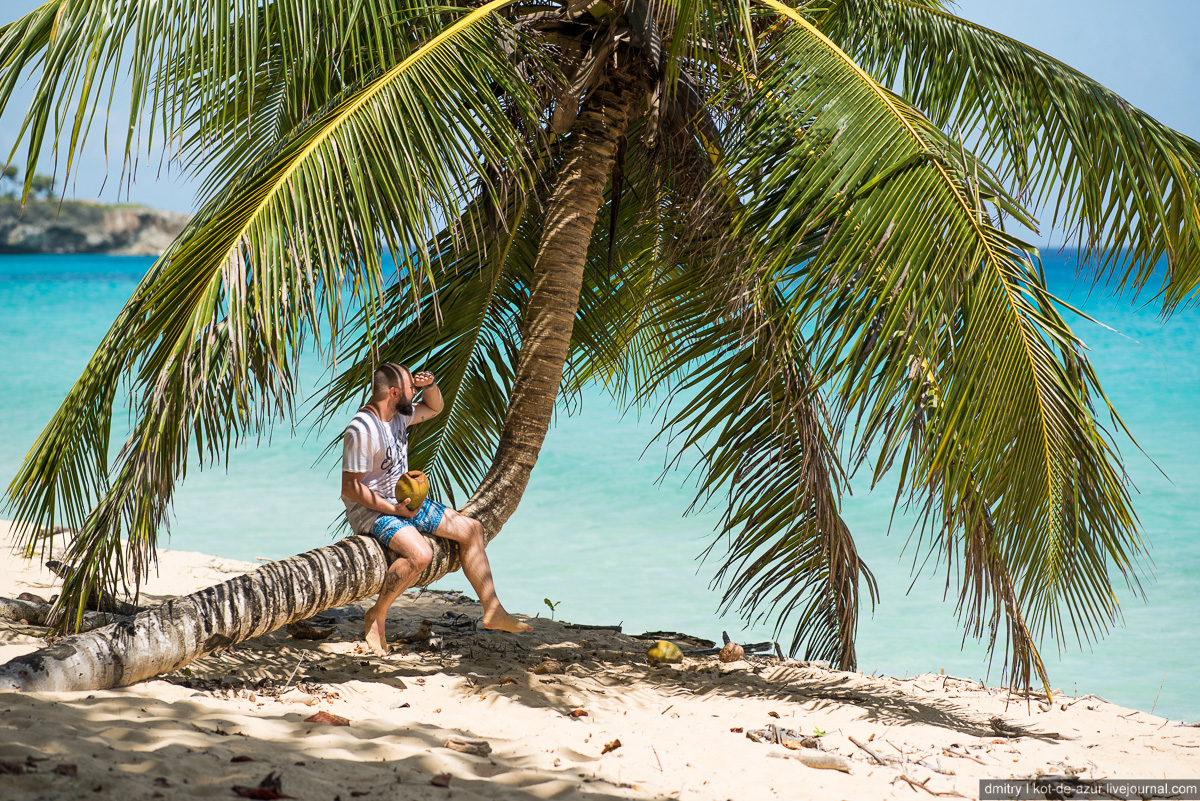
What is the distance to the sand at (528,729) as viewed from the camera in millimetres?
2336

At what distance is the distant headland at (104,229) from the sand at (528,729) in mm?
42876

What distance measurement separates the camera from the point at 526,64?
3.85m

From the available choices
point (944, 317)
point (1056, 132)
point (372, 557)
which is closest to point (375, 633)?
point (372, 557)

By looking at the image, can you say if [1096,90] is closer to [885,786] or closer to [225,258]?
[885,786]

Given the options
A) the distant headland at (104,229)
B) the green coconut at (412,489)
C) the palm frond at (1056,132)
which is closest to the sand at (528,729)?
the green coconut at (412,489)

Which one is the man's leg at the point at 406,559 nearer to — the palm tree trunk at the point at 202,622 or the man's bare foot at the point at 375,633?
the palm tree trunk at the point at 202,622

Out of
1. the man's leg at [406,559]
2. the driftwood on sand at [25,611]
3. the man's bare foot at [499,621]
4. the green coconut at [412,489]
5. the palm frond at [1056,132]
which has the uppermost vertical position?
the palm frond at [1056,132]

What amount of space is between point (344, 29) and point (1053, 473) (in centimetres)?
311

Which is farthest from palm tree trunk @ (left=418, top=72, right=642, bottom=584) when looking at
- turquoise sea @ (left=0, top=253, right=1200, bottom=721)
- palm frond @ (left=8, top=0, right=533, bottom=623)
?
turquoise sea @ (left=0, top=253, right=1200, bottom=721)

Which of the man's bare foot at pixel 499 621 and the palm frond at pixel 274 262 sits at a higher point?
the palm frond at pixel 274 262

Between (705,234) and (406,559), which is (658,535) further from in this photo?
(406,559)

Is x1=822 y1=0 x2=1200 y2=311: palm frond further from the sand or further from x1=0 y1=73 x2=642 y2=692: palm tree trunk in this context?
the sand

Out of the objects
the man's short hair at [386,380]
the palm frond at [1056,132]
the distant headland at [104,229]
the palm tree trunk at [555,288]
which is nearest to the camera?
the palm frond at [1056,132]

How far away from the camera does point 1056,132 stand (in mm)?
3785
